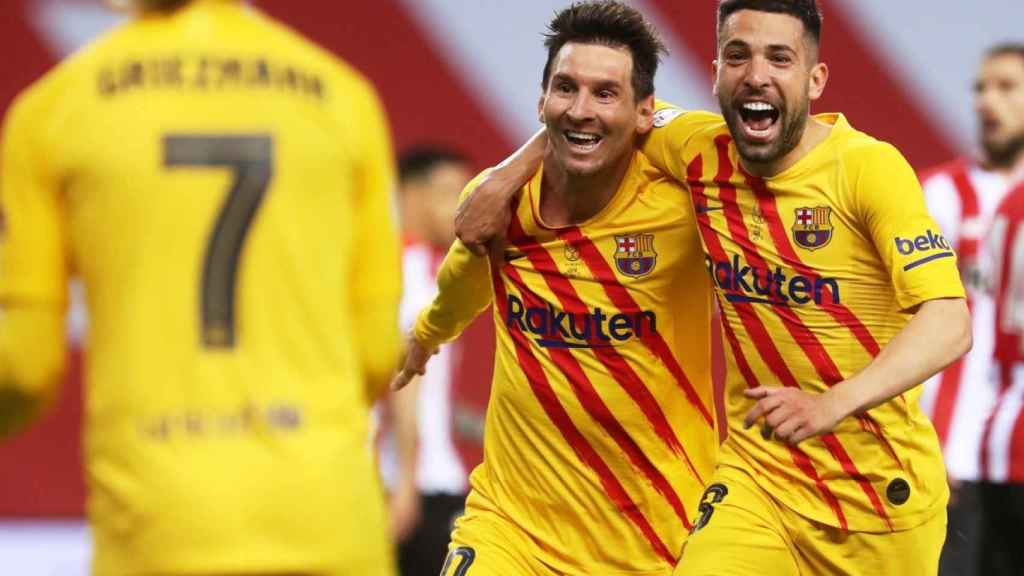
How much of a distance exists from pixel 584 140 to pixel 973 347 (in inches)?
114

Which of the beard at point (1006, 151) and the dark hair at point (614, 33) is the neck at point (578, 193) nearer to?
the dark hair at point (614, 33)

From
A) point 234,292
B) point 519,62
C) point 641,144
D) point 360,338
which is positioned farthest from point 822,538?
point 519,62

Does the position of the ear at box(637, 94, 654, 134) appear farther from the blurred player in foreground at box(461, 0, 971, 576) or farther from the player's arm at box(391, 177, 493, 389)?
the player's arm at box(391, 177, 493, 389)

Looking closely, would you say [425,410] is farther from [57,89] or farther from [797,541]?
[57,89]

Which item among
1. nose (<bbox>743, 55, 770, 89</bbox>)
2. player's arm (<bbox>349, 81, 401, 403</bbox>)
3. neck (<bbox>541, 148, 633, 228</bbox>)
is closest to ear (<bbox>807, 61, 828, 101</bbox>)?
nose (<bbox>743, 55, 770, 89</bbox>)

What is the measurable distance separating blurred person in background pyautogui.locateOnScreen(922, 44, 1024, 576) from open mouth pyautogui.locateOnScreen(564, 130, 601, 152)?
245cm

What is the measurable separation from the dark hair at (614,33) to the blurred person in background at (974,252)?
2.37 metres

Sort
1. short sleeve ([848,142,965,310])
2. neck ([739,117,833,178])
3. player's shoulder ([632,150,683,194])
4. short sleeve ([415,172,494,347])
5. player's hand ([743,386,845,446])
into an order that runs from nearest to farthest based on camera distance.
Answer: player's hand ([743,386,845,446])
short sleeve ([848,142,965,310])
neck ([739,117,833,178])
player's shoulder ([632,150,683,194])
short sleeve ([415,172,494,347])

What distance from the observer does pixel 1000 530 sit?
6.88 meters

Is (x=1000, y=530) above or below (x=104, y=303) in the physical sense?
below

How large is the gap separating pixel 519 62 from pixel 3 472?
12.0 ft

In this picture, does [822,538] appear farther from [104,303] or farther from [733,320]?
[104,303]

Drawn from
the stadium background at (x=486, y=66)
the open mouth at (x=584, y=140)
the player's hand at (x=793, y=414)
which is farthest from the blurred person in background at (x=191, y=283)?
the stadium background at (x=486, y=66)

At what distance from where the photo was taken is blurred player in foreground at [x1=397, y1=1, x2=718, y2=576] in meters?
4.90
